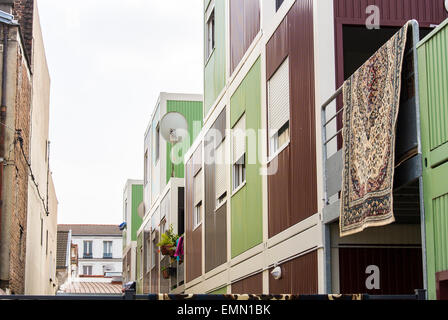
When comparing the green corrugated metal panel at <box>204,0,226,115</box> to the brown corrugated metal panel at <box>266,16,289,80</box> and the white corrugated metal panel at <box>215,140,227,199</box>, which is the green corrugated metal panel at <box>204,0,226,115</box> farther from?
the brown corrugated metal panel at <box>266,16,289,80</box>

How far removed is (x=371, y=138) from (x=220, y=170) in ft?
39.3

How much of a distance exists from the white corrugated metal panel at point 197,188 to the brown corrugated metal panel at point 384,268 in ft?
43.0

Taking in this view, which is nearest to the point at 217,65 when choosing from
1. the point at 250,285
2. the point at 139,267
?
the point at 250,285

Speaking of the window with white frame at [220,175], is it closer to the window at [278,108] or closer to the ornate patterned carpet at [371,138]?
the window at [278,108]

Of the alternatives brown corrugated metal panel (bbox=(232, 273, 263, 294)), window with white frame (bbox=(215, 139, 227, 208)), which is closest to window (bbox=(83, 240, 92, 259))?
window with white frame (bbox=(215, 139, 227, 208))

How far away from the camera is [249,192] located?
2000 centimetres

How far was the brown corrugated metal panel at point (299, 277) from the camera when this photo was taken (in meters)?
14.5

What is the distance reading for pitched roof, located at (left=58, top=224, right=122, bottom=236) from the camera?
105 meters

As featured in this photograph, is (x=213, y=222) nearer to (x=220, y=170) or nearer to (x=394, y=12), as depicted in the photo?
(x=220, y=170)

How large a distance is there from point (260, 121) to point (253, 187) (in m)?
1.56

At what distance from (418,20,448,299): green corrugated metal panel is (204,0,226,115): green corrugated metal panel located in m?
13.5

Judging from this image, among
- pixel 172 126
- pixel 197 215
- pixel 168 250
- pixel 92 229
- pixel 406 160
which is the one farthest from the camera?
pixel 92 229

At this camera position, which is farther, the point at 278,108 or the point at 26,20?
the point at 26,20
